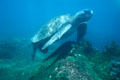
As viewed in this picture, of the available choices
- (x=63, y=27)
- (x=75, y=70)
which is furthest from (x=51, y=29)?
(x=75, y=70)

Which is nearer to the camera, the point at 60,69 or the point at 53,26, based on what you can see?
the point at 60,69

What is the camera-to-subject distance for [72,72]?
6000 millimetres

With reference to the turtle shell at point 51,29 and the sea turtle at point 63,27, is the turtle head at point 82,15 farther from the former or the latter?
the turtle shell at point 51,29

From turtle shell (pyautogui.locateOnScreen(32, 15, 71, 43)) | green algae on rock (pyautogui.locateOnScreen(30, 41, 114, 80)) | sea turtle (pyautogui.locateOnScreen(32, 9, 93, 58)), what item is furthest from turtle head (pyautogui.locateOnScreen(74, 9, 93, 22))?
green algae on rock (pyautogui.locateOnScreen(30, 41, 114, 80))

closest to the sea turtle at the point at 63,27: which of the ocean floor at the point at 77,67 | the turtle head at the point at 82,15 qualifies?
the turtle head at the point at 82,15

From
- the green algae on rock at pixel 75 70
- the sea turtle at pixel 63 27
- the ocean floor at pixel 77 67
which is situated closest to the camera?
the green algae on rock at pixel 75 70

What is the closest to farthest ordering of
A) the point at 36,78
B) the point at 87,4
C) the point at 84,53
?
the point at 36,78 < the point at 84,53 < the point at 87,4

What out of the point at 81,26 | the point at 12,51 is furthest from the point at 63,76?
the point at 12,51

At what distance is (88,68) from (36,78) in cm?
229

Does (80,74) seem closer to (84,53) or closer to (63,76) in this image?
(63,76)

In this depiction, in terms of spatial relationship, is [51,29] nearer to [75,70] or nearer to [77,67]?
[77,67]

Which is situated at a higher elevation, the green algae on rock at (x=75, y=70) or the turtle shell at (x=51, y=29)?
the turtle shell at (x=51, y=29)

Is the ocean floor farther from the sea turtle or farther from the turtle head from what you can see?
the turtle head

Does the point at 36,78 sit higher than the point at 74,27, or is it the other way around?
the point at 74,27
